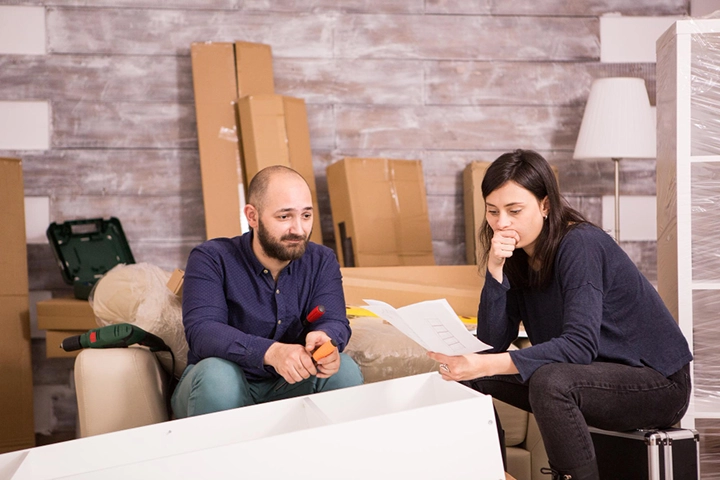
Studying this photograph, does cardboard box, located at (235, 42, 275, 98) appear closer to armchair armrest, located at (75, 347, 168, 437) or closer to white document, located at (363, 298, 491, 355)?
armchair armrest, located at (75, 347, 168, 437)

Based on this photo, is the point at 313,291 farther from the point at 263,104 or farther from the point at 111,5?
the point at 111,5

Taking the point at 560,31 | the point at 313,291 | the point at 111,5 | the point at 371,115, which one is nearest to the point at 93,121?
the point at 111,5

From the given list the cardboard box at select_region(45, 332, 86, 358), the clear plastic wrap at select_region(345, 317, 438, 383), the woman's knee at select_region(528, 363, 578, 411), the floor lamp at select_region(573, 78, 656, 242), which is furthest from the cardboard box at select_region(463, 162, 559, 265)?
the cardboard box at select_region(45, 332, 86, 358)

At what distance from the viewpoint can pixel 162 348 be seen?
6.34ft

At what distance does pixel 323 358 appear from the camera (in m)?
1.58

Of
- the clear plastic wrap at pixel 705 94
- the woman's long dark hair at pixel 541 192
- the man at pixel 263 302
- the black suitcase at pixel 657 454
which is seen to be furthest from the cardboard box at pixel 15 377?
the clear plastic wrap at pixel 705 94

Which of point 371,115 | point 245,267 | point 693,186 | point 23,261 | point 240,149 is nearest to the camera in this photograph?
point 245,267

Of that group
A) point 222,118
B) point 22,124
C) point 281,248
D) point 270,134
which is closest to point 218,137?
point 222,118

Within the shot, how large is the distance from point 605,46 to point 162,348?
237cm

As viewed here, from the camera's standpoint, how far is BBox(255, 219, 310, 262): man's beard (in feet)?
5.95

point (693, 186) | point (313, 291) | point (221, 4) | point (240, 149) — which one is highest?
point (221, 4)

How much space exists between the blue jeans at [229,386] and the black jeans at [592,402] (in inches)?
19.2

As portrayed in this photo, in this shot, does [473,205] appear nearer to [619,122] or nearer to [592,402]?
[619,122]

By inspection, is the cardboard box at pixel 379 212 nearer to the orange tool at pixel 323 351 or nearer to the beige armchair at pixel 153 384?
the beige armchair at pixel 153 384
